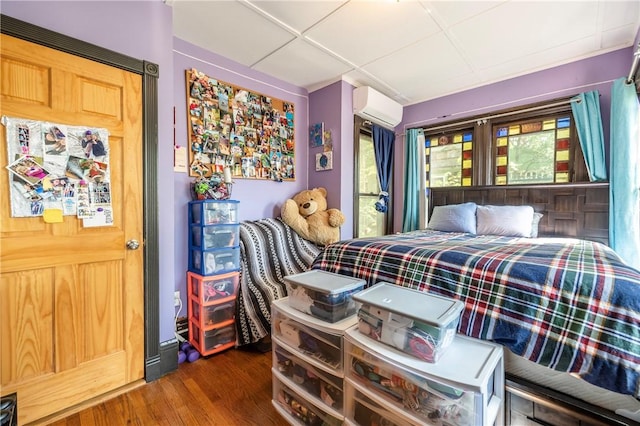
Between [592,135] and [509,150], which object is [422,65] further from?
[592,135]

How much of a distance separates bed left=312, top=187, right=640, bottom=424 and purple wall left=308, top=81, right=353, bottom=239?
5.17 feet

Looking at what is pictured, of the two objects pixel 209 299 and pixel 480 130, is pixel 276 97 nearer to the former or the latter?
pixel 209 299

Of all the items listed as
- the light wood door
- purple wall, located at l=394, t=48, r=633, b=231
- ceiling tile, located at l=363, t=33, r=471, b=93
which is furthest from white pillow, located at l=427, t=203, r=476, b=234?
the light wood door

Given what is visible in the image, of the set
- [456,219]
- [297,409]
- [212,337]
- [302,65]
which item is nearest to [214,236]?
[212,337]

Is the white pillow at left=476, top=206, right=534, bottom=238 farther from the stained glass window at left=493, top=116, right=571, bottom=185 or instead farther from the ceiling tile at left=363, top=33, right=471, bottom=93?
the ceiling tile at left=363, top=33, right=471, bottom=93

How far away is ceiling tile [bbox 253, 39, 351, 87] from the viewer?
241 cm

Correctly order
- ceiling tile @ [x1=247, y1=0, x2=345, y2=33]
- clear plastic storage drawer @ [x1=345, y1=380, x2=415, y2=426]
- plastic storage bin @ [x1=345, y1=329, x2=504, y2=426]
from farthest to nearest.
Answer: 1. ceiling tile @ [x1=247, y1=0, x2=345, y2=33]
2. clear plastic storage drawer @ [x1=345, y1=380, x2=415, y2=426]
3. plastic storage bin @ [x1=345, y1=329, x2=504, y2=426]

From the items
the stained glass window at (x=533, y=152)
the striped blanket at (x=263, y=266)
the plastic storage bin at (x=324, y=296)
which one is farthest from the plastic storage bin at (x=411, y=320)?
the stained glass window at (x=533, y=152)

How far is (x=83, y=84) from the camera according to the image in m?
1.47

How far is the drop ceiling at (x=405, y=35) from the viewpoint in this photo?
188 centimetres

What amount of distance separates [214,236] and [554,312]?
2027 mm

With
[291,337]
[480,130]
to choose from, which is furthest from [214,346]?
[480,130]

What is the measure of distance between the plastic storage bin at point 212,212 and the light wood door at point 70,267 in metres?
0.44

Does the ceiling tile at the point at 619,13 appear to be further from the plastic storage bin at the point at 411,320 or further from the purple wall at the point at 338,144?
the plastic storage bin at the point at 411,320
